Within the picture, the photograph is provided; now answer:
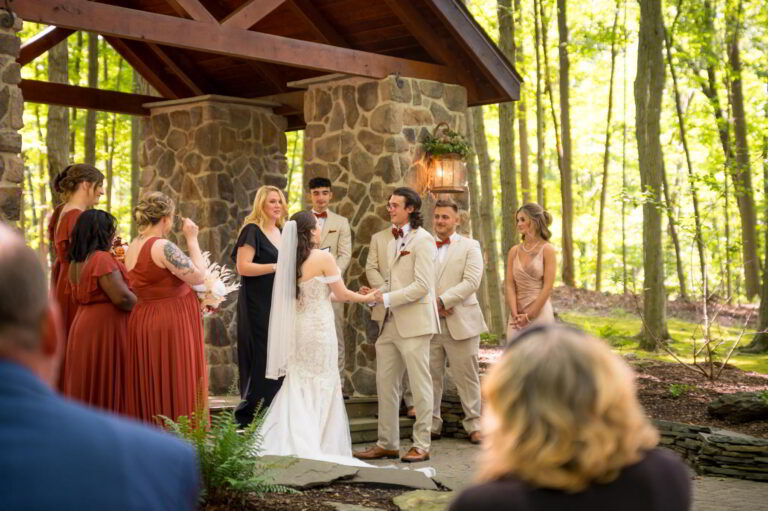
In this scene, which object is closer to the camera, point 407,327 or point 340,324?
point 407,327

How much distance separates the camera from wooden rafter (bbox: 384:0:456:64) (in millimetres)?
9291

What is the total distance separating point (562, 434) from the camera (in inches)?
72.0

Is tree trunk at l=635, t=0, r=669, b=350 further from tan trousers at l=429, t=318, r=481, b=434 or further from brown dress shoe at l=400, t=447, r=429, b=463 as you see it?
brown dress shoe at l=400, t=447, r=429, b=463

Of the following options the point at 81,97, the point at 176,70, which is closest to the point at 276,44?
the point at 176,70

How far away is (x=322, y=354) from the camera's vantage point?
7.26 metres

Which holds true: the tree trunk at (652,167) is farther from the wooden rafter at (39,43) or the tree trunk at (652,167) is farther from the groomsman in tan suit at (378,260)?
the wooden rafter at (39,43)

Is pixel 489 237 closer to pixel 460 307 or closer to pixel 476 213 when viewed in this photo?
pixel 476 213

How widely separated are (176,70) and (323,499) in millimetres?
7047

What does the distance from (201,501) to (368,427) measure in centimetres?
400

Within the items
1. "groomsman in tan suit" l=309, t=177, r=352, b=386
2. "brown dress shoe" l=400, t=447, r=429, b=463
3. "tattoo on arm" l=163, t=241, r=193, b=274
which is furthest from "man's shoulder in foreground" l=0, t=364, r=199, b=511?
"groomsman in tan suit" l=309, t=177, r=352, b=386

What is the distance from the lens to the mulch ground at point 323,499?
198 inches

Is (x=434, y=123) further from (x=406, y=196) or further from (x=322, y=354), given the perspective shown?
(x=322, y=354)

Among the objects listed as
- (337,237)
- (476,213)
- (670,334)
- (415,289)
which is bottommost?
(670,334)

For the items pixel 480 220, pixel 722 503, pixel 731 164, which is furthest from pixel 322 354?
pixel 480 220
